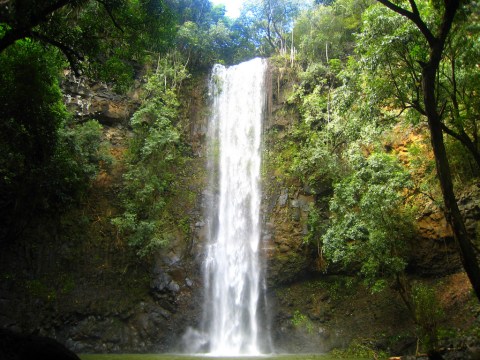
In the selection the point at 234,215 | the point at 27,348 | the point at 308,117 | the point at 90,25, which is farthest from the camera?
the point at 234,215

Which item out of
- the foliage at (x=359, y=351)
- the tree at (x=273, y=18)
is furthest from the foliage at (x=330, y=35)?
the foliage at (x=359, y=351)

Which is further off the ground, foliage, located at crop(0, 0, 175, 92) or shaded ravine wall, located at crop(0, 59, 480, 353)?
foliage, located at crop(0, 0, 175, 92)

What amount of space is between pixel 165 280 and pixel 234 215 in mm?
4404

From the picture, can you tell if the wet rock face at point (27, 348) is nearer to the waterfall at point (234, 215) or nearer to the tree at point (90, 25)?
the tree at point (90, 25)

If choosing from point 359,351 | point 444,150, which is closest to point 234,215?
point 359,351

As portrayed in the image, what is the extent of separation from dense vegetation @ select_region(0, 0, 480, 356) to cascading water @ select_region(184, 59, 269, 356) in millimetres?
1389

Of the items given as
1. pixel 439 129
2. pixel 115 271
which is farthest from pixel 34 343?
pixel 115 271

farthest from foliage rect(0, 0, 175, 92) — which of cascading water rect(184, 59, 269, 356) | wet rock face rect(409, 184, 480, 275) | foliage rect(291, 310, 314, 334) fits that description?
foliage rect(291, 310, 314, 334)

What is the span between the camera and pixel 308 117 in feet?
57.8

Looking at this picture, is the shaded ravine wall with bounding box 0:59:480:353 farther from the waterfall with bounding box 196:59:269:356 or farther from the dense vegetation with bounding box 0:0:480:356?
the dense vegetation with bounding box 0:0:480:356

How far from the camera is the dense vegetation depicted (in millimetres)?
8133

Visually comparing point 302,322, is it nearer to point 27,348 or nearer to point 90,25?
point 27,348

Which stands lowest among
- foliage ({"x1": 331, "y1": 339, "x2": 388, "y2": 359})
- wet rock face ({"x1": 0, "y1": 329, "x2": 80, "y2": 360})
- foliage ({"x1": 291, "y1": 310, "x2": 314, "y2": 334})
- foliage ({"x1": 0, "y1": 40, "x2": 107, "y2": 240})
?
foliage ({"x1": 331, "y1": 339, "x2": 388, "y2": 359})

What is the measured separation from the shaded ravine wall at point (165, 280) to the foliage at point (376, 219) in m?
1.99
